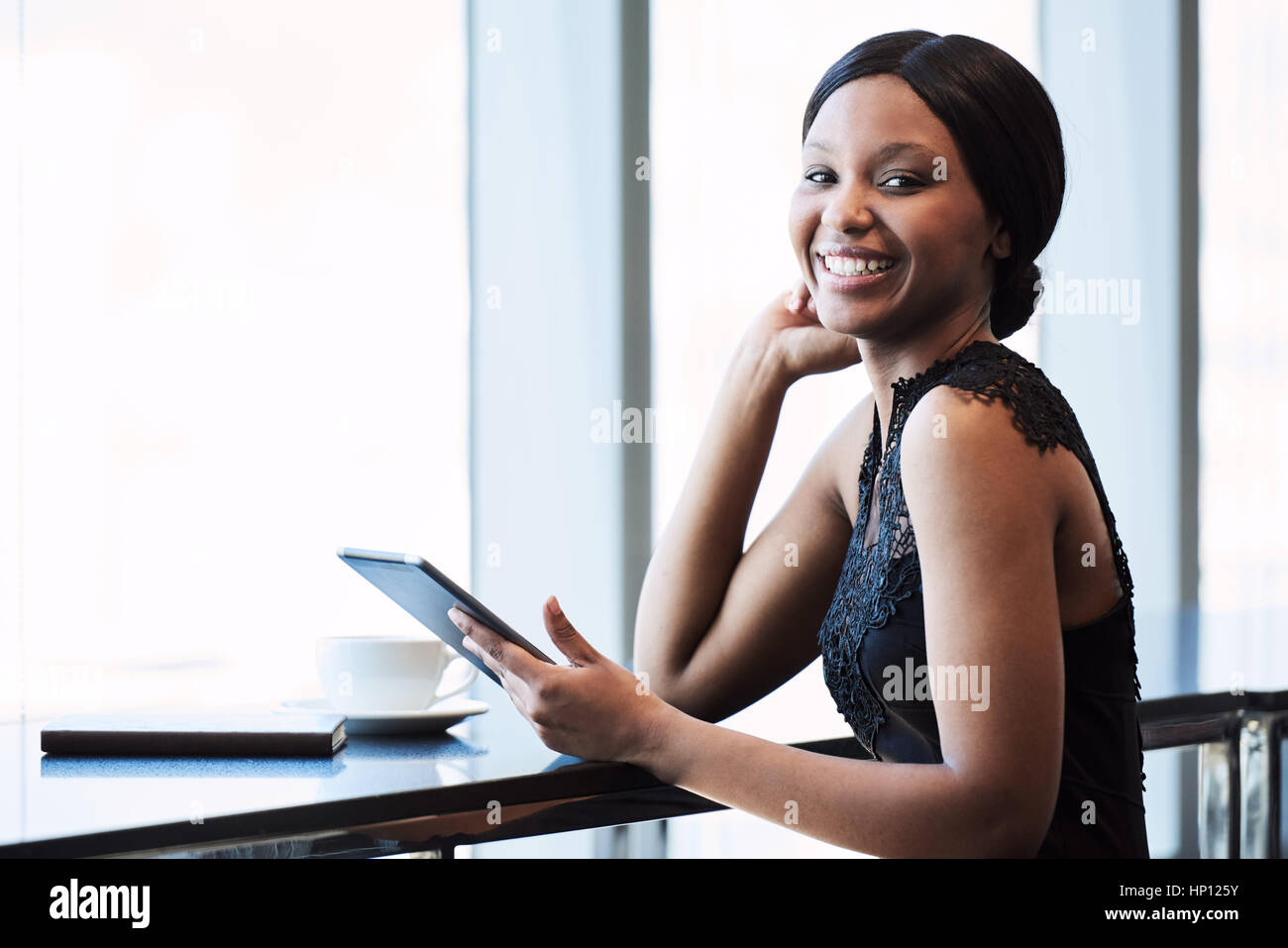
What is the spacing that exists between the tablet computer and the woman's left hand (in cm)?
1

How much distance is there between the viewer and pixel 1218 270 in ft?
13.6

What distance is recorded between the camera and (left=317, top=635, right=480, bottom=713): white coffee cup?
50.4 inches

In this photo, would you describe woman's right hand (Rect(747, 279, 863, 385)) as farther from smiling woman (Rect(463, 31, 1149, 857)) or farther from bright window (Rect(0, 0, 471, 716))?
bright window (Rect(0, 0, 471, 716))

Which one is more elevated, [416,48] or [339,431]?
[416,48]

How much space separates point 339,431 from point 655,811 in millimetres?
1690

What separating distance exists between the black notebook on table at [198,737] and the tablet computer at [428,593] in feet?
0.42

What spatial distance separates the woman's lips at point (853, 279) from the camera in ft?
3.84

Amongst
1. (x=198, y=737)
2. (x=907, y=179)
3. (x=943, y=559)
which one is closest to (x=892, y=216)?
(x=907, y=179)

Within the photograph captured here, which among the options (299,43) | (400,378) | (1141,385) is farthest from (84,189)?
(1141,385)

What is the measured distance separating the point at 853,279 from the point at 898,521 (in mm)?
228

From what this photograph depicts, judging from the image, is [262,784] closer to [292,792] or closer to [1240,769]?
[292,792]

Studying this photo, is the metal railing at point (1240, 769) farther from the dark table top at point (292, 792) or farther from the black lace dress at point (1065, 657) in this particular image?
the dark table top at point (292, 792)
